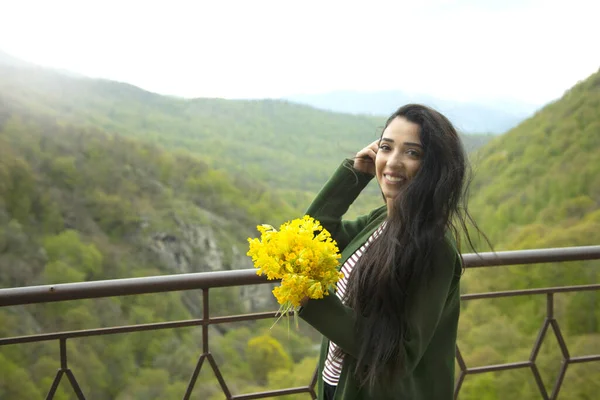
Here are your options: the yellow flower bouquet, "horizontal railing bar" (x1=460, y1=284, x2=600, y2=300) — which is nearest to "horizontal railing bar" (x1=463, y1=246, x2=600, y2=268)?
"horizontal railing bar" (x1=460, y1=284, x2=600, y2=300)

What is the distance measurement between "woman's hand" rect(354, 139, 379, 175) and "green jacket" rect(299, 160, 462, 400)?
0.6 inches

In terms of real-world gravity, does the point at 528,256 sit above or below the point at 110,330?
above

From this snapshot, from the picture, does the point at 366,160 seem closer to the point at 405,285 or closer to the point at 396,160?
the point at 396,160

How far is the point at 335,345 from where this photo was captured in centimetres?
124

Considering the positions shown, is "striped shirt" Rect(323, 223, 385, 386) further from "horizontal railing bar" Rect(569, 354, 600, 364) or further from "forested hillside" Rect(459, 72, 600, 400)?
"forested hillside" Rect(459, 72, 600, 400)

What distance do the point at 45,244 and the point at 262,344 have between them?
32.6 ft

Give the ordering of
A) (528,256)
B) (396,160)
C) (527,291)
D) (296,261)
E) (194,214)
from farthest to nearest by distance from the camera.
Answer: (194,214) → (527,291) → (528,256) → (396,160) → (296,261)

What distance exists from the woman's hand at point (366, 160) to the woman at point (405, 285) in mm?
144

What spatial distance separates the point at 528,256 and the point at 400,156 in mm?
948

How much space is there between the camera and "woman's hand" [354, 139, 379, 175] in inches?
55.0

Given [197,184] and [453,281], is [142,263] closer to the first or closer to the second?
[197,184]

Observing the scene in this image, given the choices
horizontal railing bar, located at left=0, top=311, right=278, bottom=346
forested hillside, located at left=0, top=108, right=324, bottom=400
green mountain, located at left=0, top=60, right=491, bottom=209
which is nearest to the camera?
horizontal railing bar, located at left=0, top=311, right=278, bottom=346

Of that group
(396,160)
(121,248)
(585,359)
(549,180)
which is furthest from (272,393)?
(121,248)

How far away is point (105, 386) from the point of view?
55.4 ft
